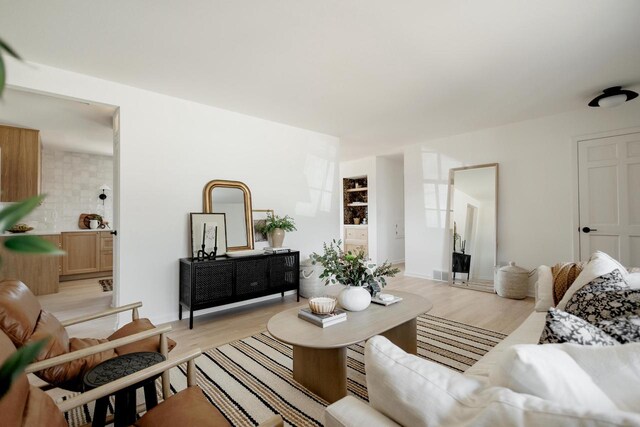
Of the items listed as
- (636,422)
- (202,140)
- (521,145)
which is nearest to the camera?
(636,422)

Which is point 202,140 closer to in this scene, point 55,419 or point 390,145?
point 55,419

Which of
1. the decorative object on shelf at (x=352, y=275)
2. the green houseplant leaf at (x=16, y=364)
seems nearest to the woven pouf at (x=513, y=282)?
the decorative object on shelf at (x=352, y=275)

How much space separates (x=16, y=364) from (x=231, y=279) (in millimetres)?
3176

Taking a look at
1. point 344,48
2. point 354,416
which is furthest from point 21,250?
point 344,48

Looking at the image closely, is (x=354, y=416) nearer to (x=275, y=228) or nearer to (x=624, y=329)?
(x=624, y=329)

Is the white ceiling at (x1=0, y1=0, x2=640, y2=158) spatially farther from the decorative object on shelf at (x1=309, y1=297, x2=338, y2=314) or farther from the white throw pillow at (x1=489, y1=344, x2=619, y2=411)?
the white throw pillow at (x1=489, y1=344, x2=619, y2=411)

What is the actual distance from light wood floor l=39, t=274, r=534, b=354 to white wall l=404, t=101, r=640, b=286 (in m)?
0.78

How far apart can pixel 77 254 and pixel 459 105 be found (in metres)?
6.43

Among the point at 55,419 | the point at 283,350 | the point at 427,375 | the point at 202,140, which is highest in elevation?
the point at 202,140

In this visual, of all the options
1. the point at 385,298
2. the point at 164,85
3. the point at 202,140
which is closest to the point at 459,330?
the point at 385,298

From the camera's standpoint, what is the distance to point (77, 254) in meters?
5.45

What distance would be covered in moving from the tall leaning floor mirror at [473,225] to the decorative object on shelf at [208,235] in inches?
142

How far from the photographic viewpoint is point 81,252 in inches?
216

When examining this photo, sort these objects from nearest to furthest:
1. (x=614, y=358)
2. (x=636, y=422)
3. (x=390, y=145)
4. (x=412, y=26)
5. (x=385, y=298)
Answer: (x=636, y=422), (x=614, y=358), (x=412, y=26), (x=385, y=298), (x=390, y=145)
